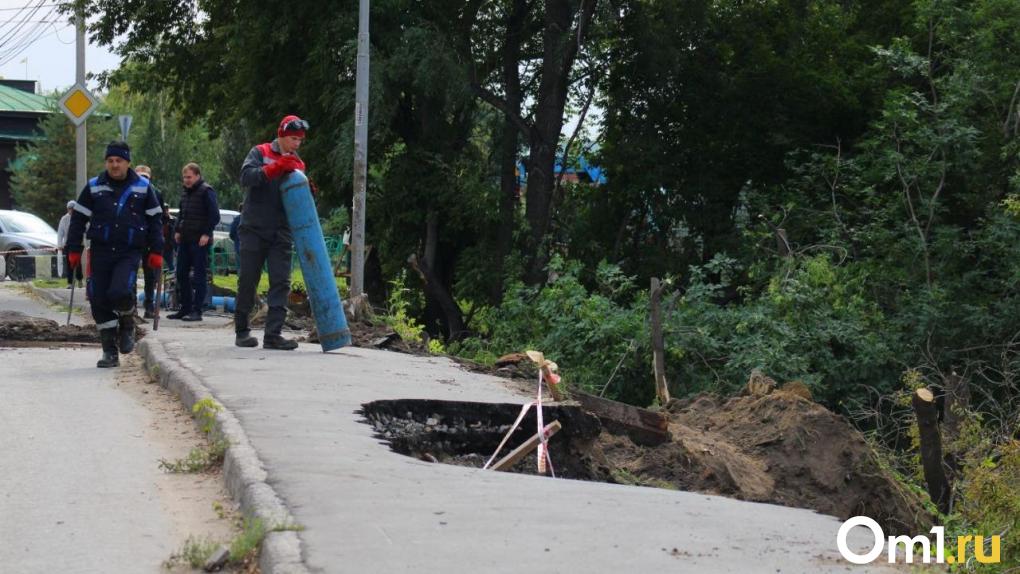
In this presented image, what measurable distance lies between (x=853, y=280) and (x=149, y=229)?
10.9m

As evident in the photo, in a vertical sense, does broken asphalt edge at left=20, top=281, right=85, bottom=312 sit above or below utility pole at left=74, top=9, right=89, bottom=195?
below

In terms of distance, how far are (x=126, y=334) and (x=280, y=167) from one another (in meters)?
2.08

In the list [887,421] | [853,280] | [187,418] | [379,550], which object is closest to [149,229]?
[187,418]

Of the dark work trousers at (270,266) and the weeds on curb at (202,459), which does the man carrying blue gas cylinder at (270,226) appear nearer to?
the dark work trousers at (270,266)

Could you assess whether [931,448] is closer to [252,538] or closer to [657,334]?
[252,538]

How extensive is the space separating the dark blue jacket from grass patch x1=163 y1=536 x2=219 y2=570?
644cm

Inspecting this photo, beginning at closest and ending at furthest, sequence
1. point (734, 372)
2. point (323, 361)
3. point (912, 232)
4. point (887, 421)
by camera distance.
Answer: point (323, 361) → point (887, 421) → point (734, 372) → point (912, 232)

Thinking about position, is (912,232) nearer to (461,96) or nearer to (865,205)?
(865,205)

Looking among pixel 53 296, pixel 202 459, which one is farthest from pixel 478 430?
pixel 53 296

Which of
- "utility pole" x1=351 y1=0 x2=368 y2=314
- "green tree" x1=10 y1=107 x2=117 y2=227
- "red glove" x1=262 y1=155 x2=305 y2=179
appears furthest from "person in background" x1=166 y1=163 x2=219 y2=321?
"green tree" x1=10 y1=107 x2=117 y2=227

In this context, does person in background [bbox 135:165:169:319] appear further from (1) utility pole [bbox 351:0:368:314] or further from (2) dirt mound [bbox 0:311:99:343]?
(1) utility pole [bbox 351:0:368:314]

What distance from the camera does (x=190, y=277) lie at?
57.1 ft

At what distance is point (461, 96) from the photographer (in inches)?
900

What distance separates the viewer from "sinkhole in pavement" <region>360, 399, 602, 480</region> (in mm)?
8992
